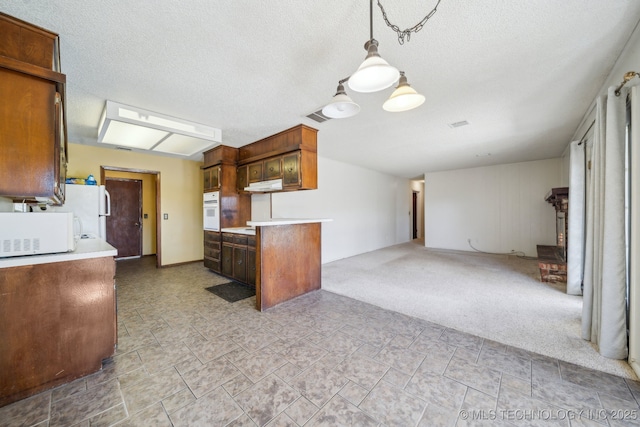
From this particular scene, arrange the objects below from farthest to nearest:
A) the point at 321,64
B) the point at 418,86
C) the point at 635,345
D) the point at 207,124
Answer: the point at 207,124
the point at 418,86
the point at 321,64
the point at 635,345

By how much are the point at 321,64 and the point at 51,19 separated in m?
1.93

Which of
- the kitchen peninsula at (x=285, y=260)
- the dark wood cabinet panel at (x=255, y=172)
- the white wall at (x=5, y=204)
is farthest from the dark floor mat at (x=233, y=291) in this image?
the white wall at (x=5, y=204)

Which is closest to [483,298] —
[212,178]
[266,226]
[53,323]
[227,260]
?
[266,226]

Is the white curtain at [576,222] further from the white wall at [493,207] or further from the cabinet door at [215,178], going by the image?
the cabinet door at [215,178]

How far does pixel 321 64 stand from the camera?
7.02ft

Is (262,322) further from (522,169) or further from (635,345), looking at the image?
(522,169)

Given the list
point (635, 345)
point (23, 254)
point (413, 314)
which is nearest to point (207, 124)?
point (23, 254)

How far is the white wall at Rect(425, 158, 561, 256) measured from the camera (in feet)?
20.4

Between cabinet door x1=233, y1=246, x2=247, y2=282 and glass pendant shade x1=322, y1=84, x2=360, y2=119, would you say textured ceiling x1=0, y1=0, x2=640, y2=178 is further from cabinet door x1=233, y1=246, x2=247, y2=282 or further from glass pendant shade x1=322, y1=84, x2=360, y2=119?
cabinet door x1=233, y1=246, x2=247, y2=282

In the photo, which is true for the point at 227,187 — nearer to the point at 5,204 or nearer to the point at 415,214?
the point at 5,204

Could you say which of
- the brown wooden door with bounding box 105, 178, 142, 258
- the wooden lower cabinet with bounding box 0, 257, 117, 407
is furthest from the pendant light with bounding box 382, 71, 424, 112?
the brown wooden door with bounding box 105, 178, 142, 258

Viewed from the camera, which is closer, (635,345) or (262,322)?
(635,345)

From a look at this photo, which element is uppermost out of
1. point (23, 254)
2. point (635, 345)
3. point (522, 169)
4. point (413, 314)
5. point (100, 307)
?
point (522, 169)

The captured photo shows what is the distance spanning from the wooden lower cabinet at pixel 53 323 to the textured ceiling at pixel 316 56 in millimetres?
1764
